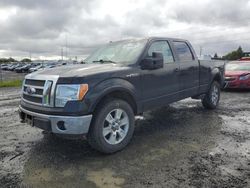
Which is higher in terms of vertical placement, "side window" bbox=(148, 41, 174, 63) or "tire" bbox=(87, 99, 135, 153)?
"side window" bbox=(148, 41, 174, 63)

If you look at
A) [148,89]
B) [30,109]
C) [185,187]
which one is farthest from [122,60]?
[185,187]

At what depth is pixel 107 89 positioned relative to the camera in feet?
14.5

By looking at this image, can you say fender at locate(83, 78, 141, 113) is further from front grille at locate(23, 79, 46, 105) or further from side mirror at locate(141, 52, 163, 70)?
front grille at locate(23, 79, 46, 105)

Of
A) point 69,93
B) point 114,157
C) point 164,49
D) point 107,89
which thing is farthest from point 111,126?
point 164,49

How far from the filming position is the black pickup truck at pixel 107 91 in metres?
4.16

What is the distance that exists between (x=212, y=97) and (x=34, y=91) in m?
5.13

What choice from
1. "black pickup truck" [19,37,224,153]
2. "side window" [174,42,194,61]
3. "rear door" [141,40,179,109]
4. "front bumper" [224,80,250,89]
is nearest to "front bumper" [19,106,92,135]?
"black pickup truck" [19,37,224,153]

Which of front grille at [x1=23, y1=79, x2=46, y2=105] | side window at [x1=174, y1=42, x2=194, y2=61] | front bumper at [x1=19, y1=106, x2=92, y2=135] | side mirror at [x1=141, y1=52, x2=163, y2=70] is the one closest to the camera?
front bumper at [x1=19, y1=106, x2=92, y2=135]

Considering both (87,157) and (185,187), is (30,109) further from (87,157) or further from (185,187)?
(185,187)

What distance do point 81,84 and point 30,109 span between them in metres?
1.01

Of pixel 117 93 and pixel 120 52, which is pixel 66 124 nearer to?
pixel 117 93

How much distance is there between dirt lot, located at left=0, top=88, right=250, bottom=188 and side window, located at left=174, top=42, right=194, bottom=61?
4.92 feet

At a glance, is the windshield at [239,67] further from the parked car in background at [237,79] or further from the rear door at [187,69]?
the rear door at [187,69]

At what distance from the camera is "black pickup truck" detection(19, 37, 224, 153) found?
164 inches
